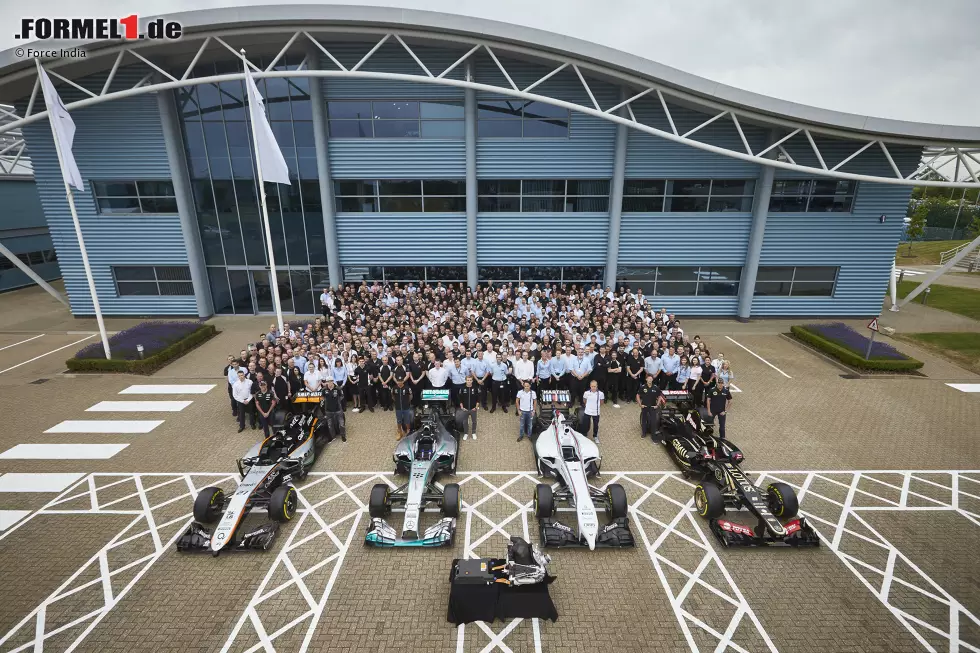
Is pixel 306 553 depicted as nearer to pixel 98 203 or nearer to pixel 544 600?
pixel 544 600

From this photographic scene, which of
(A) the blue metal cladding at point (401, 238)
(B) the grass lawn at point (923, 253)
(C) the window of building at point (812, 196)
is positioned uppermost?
(C) the window of building at point (812, 196)

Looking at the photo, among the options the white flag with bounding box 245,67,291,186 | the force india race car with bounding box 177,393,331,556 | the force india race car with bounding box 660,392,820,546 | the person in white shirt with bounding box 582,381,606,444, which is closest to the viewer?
the force india race car with bounding box 177,393,331,556

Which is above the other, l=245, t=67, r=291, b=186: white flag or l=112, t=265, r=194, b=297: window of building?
l=245, t=67, r=291, b=186: white flag

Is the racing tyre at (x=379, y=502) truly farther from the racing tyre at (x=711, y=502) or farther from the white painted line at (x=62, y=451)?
the white painted line at (x=62, y=451)

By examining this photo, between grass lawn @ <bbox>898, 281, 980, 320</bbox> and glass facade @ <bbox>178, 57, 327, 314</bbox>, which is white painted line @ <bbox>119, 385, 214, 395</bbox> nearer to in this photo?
glass facade @ <bbox>178, 57, 327, 314</bbox>

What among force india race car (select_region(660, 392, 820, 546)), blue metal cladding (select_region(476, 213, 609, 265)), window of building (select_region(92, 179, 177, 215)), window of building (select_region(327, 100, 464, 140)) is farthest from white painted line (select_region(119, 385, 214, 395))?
force india race car (select_region(660, 392, 820, 546))

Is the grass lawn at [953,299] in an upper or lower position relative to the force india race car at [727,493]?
upper

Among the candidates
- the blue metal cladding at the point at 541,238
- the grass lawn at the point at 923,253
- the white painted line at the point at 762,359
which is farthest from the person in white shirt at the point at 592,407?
the grass lawn at the point at 923,253
